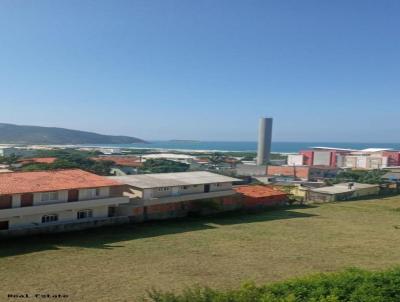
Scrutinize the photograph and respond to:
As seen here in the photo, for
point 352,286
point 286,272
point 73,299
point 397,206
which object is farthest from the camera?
point 397,206

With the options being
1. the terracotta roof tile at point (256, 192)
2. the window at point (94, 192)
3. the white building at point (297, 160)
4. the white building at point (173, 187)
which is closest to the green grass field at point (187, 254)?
the white building at point (173, 187)

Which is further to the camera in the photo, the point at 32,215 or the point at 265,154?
the point at 265,154

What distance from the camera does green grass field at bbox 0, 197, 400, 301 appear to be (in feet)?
56.0

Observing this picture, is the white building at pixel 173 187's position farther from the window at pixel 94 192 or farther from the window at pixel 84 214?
the window at pixel 84 214

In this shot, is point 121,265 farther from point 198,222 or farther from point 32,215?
point 198,222

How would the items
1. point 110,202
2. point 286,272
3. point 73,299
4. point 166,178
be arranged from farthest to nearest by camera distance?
point 166,178 → point 110,202 → point 286,272 → point 73,299

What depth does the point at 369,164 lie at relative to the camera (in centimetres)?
11088

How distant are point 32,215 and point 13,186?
6.58 feet

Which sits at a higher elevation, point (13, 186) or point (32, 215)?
point (13, 186)

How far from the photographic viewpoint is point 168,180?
112ft

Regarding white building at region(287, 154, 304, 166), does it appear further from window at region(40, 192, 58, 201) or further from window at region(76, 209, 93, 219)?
window at region(40, 192, 58, 201)

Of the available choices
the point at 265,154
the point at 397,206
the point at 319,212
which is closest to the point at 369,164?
the point at 265,154

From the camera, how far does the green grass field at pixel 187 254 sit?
17078 millimetres

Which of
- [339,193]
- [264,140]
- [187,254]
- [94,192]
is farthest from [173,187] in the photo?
[264,140]
